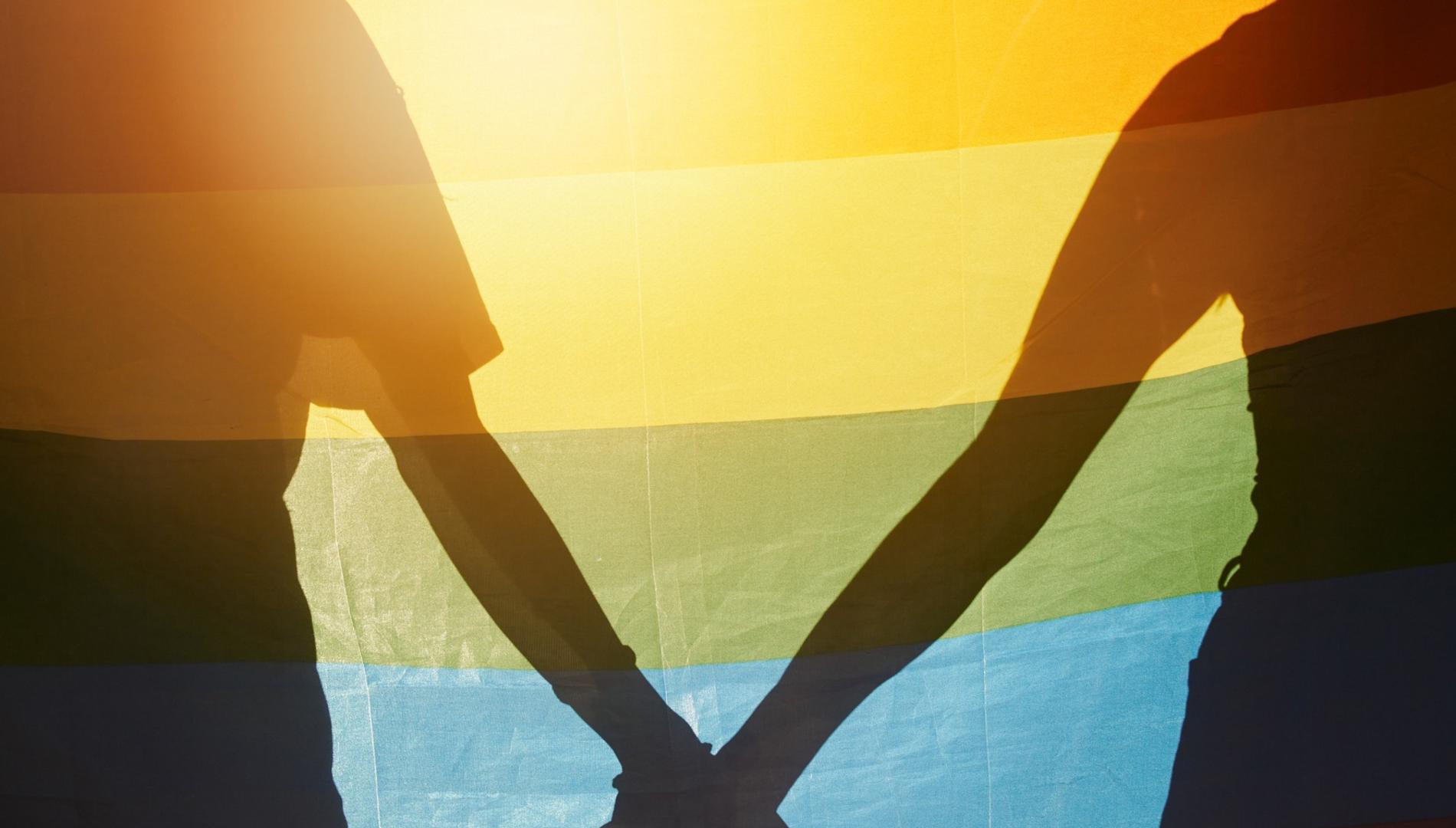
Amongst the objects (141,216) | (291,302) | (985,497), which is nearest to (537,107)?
(291,302)

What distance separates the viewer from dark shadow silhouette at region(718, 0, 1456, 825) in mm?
1454

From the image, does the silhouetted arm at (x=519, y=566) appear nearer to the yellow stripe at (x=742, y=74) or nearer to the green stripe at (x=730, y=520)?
the green stripe at (x=730, y=520)

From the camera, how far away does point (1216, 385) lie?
58.5 inches

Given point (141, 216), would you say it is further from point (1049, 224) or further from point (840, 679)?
point (1049, 224)

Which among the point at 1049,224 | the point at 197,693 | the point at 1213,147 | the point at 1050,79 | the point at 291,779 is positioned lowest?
the point at 291,779

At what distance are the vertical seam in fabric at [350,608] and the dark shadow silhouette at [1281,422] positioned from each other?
668mm

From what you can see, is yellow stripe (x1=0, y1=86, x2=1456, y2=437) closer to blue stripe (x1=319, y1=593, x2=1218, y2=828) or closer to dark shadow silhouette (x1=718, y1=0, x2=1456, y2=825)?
dark shadow silhouette (x1=718, y1=0, x2=1456, y2=825)

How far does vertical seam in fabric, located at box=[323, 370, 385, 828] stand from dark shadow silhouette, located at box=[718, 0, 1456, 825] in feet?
2.19

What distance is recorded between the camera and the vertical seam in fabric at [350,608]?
1.45 meters

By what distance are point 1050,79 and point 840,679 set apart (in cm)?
118

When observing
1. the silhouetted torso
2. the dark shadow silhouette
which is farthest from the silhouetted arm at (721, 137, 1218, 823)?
the silhouetted torso

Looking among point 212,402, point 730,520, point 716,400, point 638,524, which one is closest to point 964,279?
point 716,400

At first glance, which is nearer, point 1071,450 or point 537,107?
point 537,107

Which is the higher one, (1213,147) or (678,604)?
(1213,147)
